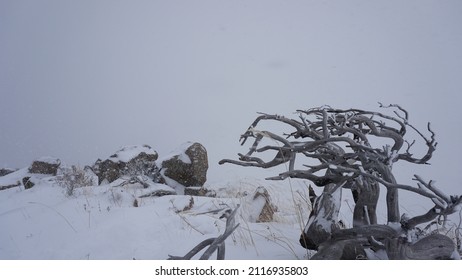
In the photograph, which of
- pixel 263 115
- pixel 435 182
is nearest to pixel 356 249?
pixel 435 182

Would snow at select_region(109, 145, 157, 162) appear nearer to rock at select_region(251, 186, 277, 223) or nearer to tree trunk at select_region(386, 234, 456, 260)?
rock at select_region(251, 186, 277, 223)

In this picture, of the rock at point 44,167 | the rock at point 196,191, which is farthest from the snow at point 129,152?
the rock at point 44,167

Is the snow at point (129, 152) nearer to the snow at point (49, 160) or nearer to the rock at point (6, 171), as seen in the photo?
the snow at point (49, 160)

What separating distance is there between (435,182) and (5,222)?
4241 millimetres

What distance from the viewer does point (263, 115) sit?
2.51 m

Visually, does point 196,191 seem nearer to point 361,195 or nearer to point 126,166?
point 126,166

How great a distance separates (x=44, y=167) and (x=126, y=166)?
3.15m

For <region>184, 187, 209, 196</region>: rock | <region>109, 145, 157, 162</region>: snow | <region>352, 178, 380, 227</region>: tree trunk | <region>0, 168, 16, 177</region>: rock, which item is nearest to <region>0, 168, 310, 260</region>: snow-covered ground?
<region>352, 178, 380, 227</region>: tree trunk

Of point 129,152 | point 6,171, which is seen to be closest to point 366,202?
point 129,152

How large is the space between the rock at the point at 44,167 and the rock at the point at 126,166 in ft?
5.74

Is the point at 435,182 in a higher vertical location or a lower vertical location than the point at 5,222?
higher

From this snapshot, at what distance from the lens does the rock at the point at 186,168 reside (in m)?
8.64

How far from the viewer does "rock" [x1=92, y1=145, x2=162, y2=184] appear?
8805mm
